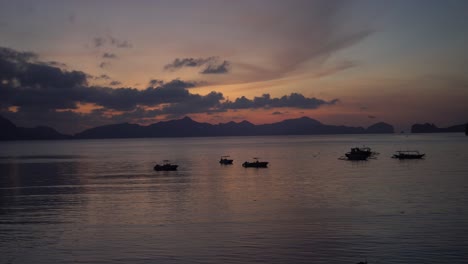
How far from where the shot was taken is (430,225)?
3825 cm

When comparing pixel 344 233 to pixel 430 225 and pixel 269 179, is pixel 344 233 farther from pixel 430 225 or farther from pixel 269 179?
pixel 269 179

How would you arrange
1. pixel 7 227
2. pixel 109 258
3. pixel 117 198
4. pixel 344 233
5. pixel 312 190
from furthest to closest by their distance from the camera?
pixel 312 190 < pixel 117 198 < pixel 7 227 < pixel 344 233 < pixel 109 258

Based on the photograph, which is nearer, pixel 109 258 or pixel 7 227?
pixel 109 258

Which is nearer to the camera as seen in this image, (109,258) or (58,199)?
(109,258)

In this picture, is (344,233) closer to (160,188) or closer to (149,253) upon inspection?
(149,253)

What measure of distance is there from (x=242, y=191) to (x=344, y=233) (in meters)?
30.0

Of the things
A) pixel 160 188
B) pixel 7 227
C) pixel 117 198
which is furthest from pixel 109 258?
pixel 160 188

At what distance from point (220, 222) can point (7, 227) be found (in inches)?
730

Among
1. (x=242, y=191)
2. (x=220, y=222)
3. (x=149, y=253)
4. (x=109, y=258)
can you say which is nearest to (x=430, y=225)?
(x=220, y=222)

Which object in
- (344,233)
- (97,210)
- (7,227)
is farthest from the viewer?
(97,210)

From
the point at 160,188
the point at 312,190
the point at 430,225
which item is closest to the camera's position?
the point at 430,225

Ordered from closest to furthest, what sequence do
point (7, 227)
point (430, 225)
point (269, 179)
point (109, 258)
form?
point (109, 258) → point (430, 225) → point (7, 227) → point (269, 179)

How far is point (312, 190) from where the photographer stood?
2514 inches

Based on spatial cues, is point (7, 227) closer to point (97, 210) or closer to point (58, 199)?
point (97, 210)
